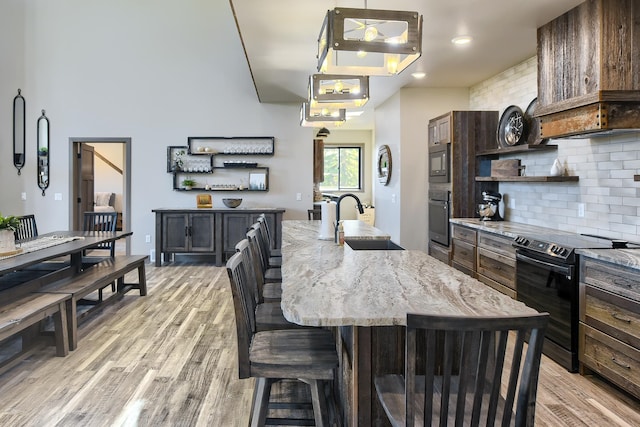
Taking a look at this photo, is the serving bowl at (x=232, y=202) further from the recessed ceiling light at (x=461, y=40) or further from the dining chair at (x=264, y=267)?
the recessed ceiling light at (x=461, y=40)

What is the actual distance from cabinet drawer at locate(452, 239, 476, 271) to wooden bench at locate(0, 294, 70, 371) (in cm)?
368

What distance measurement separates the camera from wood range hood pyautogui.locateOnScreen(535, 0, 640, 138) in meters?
2.87

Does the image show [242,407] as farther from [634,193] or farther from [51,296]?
[634,193]

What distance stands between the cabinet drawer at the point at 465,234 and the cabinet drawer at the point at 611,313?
1719 mm

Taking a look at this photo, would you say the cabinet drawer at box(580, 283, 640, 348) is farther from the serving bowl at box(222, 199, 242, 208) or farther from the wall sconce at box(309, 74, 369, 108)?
the serving bowl at box(222, 199, 242, 208)

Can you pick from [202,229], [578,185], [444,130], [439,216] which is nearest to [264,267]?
[578,185]

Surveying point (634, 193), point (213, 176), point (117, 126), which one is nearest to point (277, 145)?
point (213, 176)

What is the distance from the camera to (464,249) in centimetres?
468

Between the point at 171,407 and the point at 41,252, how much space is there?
2071 mm

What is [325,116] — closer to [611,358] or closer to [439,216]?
[439,216]

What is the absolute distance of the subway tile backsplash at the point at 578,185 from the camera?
3262mm

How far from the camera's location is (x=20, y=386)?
8.83ft

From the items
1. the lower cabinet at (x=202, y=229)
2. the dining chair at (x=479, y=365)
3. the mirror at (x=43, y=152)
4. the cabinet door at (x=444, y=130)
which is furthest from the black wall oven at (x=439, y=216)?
the mirror at (x=43, y=152)

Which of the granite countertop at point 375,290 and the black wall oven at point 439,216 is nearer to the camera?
the granite countertop at point 375,290
